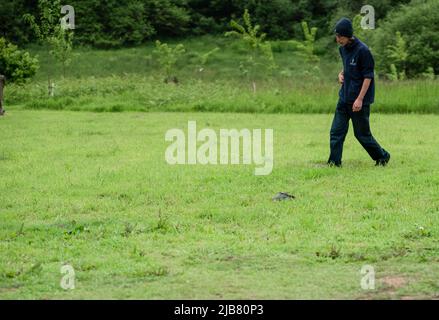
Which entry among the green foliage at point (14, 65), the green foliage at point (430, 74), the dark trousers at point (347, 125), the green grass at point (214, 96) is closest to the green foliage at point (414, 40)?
the green foliage at point (430, 74)

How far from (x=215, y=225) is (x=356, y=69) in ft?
14.3

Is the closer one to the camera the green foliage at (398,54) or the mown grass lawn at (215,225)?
the mown grass lawn at (215,225)

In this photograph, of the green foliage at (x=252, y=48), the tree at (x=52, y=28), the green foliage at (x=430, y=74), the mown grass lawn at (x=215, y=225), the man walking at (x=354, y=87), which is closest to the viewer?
the mown grass lawn at (x=215, y=225)

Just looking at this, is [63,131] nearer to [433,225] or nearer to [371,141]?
[371,141]

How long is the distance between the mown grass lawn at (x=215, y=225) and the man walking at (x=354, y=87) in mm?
587

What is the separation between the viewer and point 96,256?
7.86 m

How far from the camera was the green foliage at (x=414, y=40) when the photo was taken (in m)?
40.3

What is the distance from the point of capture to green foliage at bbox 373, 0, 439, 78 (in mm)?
40281

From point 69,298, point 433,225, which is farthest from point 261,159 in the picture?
point 69,298

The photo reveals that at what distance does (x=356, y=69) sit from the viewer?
1239 cm

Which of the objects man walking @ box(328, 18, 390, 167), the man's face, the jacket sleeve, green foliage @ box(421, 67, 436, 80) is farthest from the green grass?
the man's face

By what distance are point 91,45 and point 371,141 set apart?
49.0 metres

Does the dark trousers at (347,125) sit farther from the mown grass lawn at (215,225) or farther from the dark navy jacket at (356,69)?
the mown grass lawn at (215,225)
